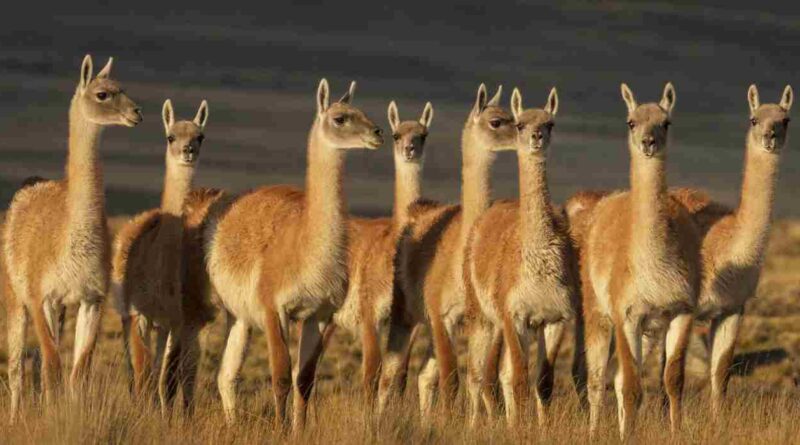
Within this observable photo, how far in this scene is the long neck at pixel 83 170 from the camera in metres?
11.8

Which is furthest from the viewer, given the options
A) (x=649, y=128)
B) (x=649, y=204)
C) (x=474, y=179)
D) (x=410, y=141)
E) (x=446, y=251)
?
(x=410, y=141)

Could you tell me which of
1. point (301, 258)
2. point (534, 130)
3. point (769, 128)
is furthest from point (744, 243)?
point (301, 258)

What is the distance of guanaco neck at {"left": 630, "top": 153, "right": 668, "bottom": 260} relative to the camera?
1083 cm

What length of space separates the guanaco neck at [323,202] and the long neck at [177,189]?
1.53 metres

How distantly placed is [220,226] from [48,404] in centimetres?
340

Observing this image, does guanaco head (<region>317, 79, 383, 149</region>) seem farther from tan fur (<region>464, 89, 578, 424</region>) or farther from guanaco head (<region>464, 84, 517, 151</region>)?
guanaco head (<region>464, 84, 517, 151</region>)

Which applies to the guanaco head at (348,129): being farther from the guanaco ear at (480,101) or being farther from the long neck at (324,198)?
the guanaco ear at (480,101)

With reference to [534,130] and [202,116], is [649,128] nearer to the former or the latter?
[534,130]

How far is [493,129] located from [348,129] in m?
1.90

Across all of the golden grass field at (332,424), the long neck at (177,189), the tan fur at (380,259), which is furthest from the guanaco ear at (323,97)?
the golden grass field at (332,424)

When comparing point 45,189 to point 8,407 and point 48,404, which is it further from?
point 48,404

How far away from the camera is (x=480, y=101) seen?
532 inches

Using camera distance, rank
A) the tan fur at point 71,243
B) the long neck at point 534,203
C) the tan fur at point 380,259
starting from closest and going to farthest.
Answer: the long neck at point 534,203 → the tan fur at point 71,243 → the tan fur at point 380,259

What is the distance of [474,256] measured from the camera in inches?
467
